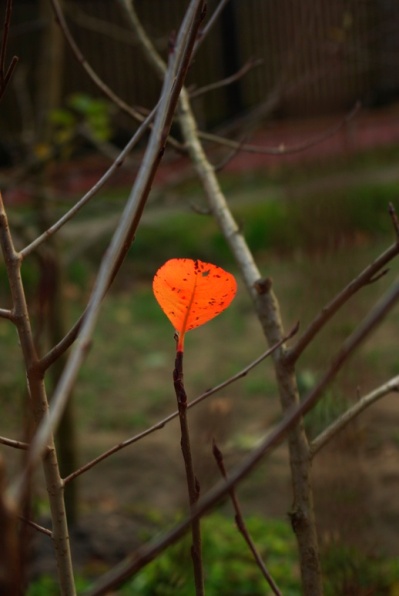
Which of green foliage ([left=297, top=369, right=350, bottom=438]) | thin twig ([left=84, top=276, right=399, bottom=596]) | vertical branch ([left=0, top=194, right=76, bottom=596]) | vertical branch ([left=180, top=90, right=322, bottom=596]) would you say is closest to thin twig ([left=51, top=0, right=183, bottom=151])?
vertical branch ([left=180, top=90, right=322, bottom=596])

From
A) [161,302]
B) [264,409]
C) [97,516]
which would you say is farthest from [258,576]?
[161,302]

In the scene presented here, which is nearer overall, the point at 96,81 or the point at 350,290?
the point at 350,290

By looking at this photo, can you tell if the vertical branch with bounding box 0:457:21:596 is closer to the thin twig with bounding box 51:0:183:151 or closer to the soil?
the thin twig with bounding box 51:0:183:151

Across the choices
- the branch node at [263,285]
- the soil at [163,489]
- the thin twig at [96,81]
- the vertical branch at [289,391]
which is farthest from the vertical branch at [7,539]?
the soil at [163,489]

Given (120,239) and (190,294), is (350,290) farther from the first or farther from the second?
(120,239)

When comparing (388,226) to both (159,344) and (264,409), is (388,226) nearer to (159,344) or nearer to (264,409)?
(159,344)

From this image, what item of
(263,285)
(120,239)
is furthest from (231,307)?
(120,239)
